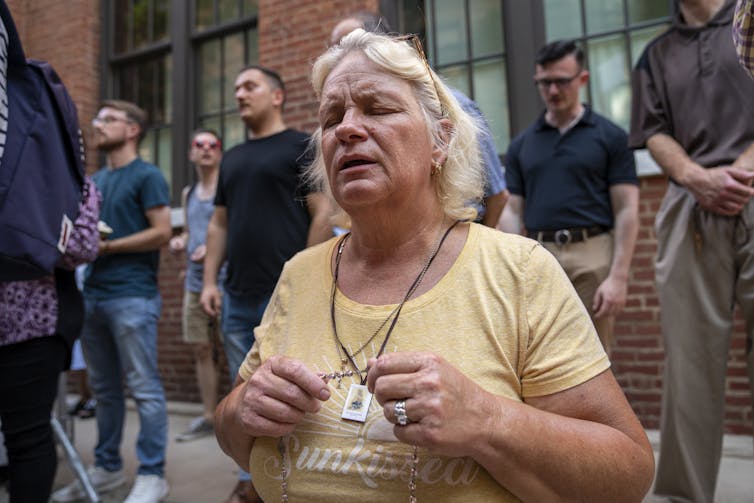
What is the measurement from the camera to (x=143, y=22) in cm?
609

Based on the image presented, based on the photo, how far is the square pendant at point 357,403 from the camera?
45.6 inches

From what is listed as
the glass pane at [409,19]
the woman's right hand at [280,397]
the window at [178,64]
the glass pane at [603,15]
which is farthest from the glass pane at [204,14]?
the woman's right hand at [280,397]

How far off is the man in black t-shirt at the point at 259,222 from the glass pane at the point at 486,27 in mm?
2024

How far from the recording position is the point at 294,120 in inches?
185

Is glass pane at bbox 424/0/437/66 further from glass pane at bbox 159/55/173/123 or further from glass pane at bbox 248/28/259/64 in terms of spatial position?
glass pane at bbox 159/55/173/123

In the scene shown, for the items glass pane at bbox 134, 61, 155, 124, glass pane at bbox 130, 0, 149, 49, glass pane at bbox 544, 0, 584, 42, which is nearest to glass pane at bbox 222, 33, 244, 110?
glass pane at bbox 134, 61, 155, 124

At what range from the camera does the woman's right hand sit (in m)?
1.09

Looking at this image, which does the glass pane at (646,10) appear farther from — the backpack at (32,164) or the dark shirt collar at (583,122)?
the backpack at (32,164)

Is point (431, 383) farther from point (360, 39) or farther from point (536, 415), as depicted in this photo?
point (360, 39)

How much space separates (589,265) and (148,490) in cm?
241

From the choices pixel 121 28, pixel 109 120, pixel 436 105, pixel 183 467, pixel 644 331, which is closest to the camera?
pixel 436 105

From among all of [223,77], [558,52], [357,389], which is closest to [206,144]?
[223,77]

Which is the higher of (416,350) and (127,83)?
(127,83)

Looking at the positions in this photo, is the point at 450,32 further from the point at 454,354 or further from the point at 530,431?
the point at 530,431
